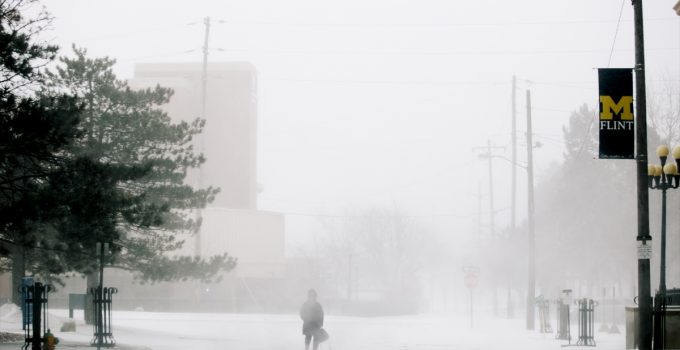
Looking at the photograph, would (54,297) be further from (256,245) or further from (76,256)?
(76,256)

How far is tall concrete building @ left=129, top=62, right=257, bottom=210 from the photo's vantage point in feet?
417

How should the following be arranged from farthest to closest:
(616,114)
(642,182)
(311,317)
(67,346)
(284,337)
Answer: (284,337), (67,346), (311,317), (642,182), (616,114)

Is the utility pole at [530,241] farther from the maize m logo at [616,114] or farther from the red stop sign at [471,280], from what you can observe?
the maize m logo at [616,114]

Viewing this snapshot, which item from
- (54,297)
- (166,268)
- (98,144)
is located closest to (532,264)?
(166,268)

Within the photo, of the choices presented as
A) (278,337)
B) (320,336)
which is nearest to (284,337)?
(278,337)

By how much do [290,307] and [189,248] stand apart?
10.6 meters

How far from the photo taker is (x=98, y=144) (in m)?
35.3

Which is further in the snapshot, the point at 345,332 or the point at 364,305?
the point at 364,305

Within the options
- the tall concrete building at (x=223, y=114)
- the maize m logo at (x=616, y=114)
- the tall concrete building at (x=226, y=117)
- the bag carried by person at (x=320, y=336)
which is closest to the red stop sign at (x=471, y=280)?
the bag carried by person at (x=320, y=336)

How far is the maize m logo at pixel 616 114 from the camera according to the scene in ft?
67.5

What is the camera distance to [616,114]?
2072 centimetres

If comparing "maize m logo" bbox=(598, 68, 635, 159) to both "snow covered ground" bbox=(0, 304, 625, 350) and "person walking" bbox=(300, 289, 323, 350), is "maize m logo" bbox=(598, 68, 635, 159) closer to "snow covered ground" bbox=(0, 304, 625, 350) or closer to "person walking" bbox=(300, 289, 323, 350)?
"person walking" bbox=(300, 289, 323, 350)

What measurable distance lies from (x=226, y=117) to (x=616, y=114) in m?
112

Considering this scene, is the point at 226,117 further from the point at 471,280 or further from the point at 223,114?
the point at 471,280
